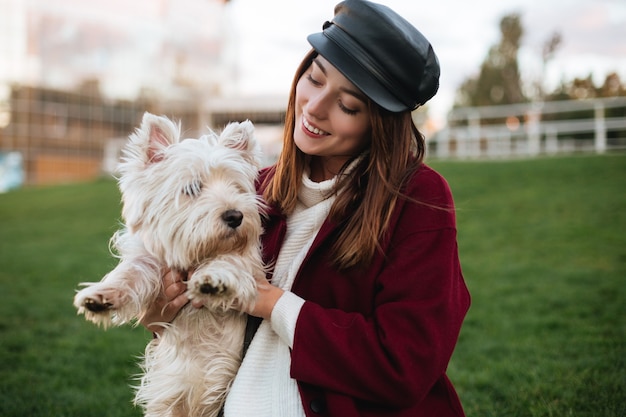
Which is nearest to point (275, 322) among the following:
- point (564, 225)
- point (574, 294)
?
point (574, 294)

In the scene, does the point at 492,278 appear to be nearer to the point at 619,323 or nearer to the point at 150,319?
the point at 619,323

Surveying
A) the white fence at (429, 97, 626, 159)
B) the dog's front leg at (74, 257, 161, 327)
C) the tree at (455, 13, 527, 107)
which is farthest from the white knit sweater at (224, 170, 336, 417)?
the tree at (455, 13, 527, 107)

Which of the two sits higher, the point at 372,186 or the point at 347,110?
the point at 347,110

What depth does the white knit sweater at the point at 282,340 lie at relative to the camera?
223cm

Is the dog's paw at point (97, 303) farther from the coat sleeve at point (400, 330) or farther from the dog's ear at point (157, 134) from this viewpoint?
the coat sleeve at point (400, 330)

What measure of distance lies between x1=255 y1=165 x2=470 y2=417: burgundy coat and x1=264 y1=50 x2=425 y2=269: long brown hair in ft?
0.22

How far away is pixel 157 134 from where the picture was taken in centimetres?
279

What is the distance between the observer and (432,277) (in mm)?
2119

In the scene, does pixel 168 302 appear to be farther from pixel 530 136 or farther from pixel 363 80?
pixel 530 136

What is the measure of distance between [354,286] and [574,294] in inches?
241

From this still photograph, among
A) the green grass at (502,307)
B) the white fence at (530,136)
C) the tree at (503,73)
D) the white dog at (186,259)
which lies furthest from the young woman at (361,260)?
the tree at (503,73)

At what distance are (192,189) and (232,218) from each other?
309 mm

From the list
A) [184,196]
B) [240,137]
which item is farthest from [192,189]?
[240,137]

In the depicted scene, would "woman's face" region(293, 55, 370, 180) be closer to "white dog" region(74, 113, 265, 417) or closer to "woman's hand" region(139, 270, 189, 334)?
"white dog" region(74, 113, 265, 417)
